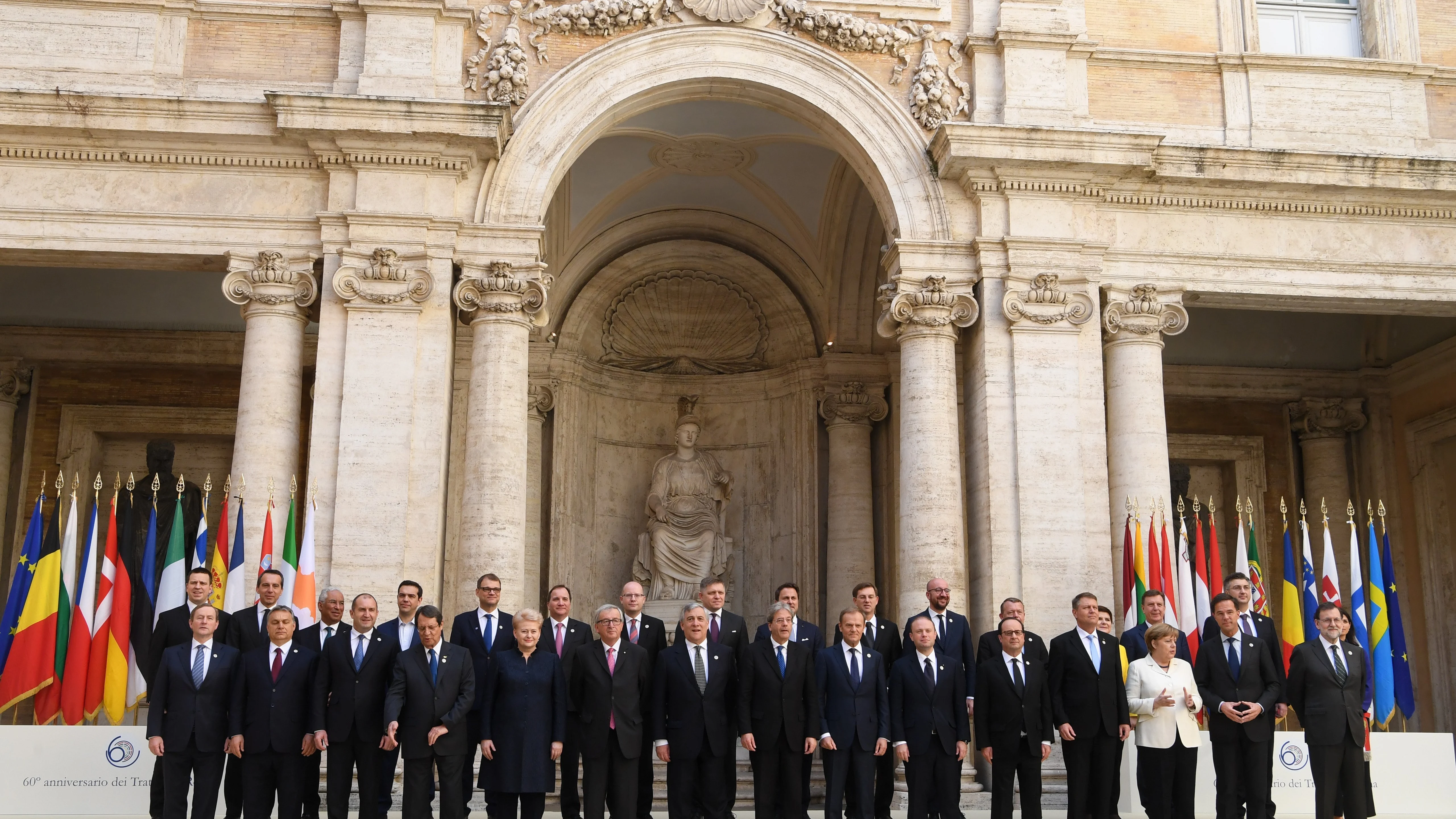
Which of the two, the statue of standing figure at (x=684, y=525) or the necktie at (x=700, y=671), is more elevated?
the statue of standing figure at (x=684, y=525)

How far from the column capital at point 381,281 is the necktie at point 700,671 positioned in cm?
429

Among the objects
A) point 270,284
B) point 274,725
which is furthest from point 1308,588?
point 270,284

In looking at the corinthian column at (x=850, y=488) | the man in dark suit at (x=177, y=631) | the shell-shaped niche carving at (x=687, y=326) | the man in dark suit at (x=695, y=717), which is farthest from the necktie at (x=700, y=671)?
the shell-shaped niche carving at (x=687, y=326)

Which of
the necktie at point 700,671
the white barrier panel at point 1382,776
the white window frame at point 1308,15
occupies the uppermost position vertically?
the white window frame at point 1308,15

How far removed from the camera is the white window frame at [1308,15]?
13484 millimetres

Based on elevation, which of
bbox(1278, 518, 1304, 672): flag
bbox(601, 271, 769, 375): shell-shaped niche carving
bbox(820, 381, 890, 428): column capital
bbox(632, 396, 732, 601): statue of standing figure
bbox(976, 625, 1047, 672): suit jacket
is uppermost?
bbox(601, 271, 769, 375): shell-shaped niche carving

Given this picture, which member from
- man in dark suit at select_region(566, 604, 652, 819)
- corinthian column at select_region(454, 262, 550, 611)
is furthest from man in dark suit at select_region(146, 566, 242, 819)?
man in dark suit at select_region(566, 604, 652, 819)

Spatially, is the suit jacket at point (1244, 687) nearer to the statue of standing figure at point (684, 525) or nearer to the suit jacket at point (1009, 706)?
the suit jacket at point (1009, 706)

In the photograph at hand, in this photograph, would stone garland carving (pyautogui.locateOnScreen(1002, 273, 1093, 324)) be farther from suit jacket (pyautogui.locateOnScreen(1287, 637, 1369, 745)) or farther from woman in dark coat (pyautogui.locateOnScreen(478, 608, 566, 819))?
woman in dark coat (pyautogui.locateOnScreen(478, 608, 566, 819))

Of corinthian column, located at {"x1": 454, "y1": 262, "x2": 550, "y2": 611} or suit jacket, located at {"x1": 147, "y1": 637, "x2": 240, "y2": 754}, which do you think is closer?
suit jacket, located at {"x1": 147, "y1": 637, "x2": 240, "y2": 754}

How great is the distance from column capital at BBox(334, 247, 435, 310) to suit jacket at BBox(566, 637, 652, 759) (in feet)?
13.3

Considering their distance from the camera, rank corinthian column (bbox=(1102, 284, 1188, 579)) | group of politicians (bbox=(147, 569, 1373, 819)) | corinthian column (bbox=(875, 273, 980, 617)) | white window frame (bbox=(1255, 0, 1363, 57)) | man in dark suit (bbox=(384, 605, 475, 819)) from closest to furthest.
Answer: man in dark suit (bbox=(384, 605, 475, 819)) < group of politicians (bbox=(147, 569, 1373, 819)) < corinthian column (bbox=(875, 273, 980, 617)) < corinthian column (bbox=(1102, 284, 1188, 579)) < white window frame (bbox=(1255, 0, 1363, 57))

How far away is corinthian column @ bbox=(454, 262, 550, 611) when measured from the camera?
1109cm

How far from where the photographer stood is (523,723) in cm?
814
